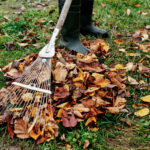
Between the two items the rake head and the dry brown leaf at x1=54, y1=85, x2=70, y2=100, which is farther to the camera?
the dry brown leaf at x1=54, y1=85, x2=70, y2=100

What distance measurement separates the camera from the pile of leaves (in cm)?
123

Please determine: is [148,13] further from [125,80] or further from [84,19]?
[125,80]

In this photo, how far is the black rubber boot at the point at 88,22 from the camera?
7.77ft

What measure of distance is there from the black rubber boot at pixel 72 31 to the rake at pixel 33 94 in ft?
1.58

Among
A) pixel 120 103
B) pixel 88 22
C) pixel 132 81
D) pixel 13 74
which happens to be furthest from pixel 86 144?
pixel 88 22

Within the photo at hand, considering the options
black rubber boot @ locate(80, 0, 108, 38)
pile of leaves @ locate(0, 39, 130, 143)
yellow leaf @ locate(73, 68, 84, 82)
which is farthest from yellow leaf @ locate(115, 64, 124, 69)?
black rubber boot @ locate(80, 0, 108, 38)

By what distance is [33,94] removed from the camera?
1.40m

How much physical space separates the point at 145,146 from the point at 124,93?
1.49ft

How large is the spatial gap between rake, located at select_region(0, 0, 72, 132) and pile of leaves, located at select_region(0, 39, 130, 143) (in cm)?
1

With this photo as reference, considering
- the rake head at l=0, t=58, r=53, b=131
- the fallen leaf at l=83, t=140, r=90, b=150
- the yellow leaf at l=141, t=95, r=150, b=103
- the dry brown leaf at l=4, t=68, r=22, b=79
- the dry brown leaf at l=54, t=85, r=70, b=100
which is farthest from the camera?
the dry brown leaf at l=4, t=68, r=22, b=79

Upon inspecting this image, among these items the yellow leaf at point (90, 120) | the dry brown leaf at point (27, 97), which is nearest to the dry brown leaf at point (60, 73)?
the dry brown leaf at point (27, 97)

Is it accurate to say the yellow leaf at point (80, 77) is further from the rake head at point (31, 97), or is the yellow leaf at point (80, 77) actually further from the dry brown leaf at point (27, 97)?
the dry brown leaf at point (27, 97)

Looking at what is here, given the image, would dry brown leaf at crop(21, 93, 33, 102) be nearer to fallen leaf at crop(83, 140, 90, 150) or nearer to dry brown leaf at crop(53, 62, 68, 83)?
dry brown leaf at crop(53, 62, 68, 83)

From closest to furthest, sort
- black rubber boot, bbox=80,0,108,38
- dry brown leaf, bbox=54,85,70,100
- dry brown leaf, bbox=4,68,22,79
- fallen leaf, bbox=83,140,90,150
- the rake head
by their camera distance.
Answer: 1. fallen leaf, bbox=83,140,90,150
2. the rake head
3. dry brown leaf, bbox=54,85,70,100
4. dry brown leaf, bbox=4,68,22,79
5. black rubber boot, bbox=80,0,108,38
